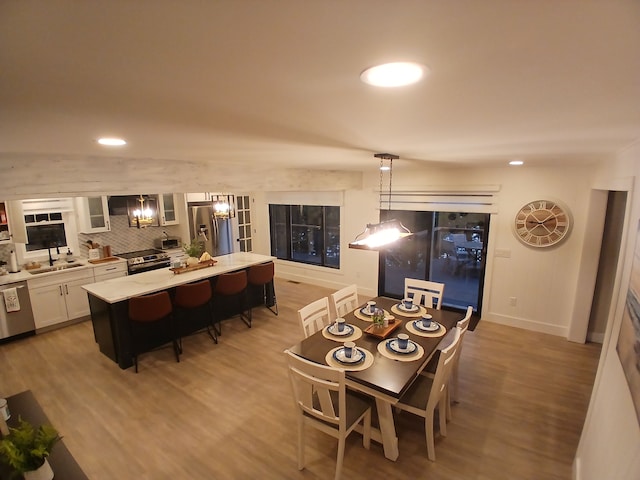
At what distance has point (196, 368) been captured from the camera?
154 inches

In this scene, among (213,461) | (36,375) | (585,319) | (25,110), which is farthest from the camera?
(585,319)

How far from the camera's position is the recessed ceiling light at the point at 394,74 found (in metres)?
0.81

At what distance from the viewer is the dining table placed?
239 centimetres

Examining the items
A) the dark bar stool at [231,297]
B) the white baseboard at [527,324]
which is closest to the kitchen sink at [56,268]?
the dark bar stool at [231,297]

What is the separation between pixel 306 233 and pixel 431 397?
17.3 ft

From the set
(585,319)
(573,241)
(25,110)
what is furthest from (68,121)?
(585,319)

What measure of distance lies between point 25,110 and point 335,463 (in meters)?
2.94

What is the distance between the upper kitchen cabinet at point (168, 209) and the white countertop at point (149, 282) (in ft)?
7.05

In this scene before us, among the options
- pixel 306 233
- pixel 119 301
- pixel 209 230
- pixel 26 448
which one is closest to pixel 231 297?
pixel 119 301

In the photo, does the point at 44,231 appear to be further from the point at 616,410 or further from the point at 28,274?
the point at 616,410

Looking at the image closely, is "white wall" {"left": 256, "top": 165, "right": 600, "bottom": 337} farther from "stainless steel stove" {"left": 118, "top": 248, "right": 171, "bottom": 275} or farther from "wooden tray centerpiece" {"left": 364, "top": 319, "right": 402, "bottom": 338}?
"stainless steel stove" {"left": 118, "top": 248, "right": 171, "bottom": 275}

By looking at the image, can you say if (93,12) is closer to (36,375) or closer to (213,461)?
(213,461)

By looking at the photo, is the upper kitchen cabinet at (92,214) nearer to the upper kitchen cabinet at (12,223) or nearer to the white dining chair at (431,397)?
the upper kitchen cabinet at (12,223)

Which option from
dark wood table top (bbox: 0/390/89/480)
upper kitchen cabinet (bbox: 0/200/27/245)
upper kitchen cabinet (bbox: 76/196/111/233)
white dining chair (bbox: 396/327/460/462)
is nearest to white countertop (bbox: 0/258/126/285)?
upper kitchen cabinet (bbox: 0/200/27/245)
